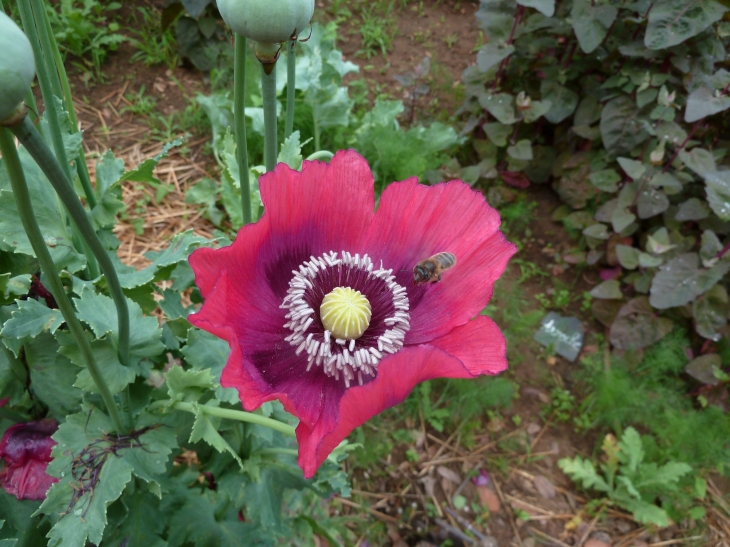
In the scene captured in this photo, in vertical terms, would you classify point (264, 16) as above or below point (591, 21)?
above

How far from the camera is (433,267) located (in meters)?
1.14

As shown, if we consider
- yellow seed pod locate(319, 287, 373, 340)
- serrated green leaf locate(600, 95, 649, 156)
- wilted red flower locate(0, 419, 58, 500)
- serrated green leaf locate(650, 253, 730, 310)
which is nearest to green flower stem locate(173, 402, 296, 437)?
yellow seed pod locate(319, 287, 373, 340)

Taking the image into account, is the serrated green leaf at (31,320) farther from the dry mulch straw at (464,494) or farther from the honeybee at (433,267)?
the dry mulch straw at (464,494)

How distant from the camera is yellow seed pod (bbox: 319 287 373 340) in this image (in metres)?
1.15

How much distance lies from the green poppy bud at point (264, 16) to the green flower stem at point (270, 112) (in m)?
0.07

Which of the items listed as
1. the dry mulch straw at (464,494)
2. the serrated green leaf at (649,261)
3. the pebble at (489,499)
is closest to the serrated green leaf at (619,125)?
the serrated green leaf at (649,261)

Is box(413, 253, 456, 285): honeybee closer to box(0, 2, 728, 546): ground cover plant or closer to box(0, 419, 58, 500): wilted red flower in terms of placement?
box(0, 2, 728, 546): ground cover plant

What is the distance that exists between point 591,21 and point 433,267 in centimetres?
237

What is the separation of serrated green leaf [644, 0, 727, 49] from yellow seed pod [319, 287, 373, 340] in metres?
2.30

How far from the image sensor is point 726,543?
2.62 metres

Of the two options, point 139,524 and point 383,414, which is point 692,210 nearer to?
point 383,414

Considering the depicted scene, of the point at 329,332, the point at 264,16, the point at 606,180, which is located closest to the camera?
the point at 264,16

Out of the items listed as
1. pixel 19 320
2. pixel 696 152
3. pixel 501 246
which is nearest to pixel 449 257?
pixel 501 246

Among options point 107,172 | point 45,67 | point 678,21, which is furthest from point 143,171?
point 678,21
